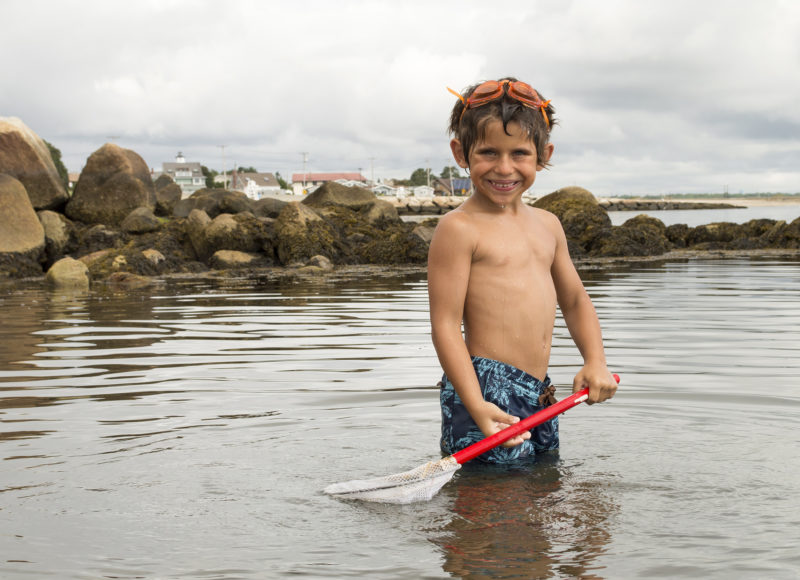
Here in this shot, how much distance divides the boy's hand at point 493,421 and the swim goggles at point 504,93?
47.0 inches

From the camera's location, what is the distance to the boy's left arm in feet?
12.3

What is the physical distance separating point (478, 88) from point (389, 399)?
2.49m

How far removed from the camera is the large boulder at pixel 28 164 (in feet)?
75.0

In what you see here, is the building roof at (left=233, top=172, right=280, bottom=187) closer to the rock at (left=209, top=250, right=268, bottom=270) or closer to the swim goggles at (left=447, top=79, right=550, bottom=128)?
the rock at (left=209, top=250, right=268, bottom=270)

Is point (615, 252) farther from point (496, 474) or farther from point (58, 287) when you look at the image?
point (496, 474)

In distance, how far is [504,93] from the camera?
3693 mm

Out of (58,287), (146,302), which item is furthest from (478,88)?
(58,287)

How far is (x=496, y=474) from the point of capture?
383 cm

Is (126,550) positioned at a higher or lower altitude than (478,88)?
lower

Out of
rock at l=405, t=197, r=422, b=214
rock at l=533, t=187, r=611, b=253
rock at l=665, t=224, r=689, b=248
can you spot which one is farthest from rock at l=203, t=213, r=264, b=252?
rock at l=405, t=197, r=422, b=214

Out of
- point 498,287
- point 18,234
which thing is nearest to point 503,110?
point 498,287

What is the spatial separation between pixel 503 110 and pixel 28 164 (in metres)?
21.8

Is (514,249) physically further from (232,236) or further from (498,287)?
(232,236)

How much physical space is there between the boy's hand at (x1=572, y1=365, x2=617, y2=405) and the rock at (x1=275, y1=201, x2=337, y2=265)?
16.3 m
